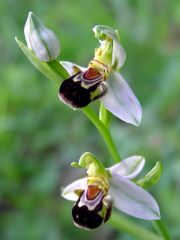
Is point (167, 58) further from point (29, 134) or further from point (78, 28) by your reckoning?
point (29, 134)

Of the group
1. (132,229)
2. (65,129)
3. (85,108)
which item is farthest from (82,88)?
(65,129)

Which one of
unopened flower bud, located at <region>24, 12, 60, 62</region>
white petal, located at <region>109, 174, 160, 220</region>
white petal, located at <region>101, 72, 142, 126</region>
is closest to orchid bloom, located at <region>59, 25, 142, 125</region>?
white petal, located at <region>101, 72, 142, 126</region>

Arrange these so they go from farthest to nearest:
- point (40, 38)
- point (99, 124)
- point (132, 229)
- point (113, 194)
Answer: point (132, 229), point (113, 194), point (99, 124), point (40, 38)

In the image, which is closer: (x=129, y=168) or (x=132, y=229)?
(x=129, y=168)

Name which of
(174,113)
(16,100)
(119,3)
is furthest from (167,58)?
(119,3)

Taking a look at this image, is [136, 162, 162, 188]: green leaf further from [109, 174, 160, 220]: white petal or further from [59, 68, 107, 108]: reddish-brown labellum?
[59, 68, 107, 108]: reddish-brown labellum

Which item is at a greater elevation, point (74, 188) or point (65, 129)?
point (74, 188)

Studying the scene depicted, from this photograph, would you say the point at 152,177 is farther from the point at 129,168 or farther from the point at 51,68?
the point at 51,68
